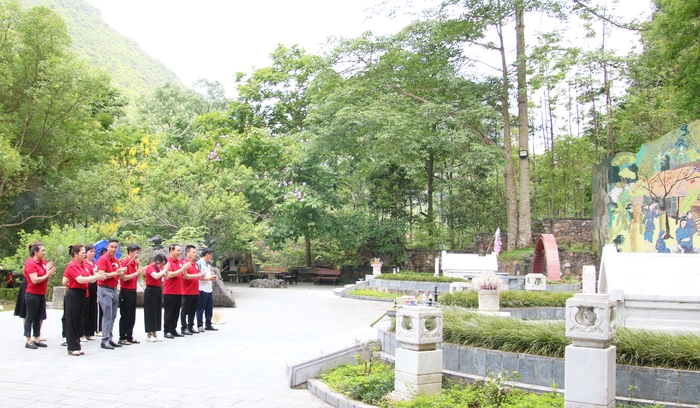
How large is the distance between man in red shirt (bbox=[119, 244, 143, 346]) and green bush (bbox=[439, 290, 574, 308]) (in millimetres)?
5694

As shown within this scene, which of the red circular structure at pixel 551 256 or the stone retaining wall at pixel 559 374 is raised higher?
the red circular structure at pixel 551 256

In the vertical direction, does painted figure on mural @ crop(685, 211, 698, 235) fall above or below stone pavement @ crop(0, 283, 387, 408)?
above

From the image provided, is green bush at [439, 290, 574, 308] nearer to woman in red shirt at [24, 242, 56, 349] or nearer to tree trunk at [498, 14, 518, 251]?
woman in red shirt at [24, 242, 56, 349]

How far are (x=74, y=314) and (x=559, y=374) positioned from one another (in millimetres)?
6621

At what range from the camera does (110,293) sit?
30.3 feet

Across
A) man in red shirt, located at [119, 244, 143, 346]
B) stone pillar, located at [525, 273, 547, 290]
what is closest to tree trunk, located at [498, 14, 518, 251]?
stone pillar, located at [525, 273, 547, 290]

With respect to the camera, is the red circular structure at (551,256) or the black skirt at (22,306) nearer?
the black skirt at (22,306)

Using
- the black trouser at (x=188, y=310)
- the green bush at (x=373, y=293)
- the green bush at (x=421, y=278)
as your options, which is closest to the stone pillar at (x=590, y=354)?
the black trouser at (x=188, y=310)

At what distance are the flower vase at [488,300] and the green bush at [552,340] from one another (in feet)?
9.38

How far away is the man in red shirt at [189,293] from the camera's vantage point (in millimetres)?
10688

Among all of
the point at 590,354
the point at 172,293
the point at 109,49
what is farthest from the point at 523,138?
the point at 109,49

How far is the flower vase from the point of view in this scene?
10.3 m

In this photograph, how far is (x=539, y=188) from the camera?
101 ft

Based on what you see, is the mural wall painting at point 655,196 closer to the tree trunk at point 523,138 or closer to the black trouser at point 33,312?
the tree trunk at point 523,138
